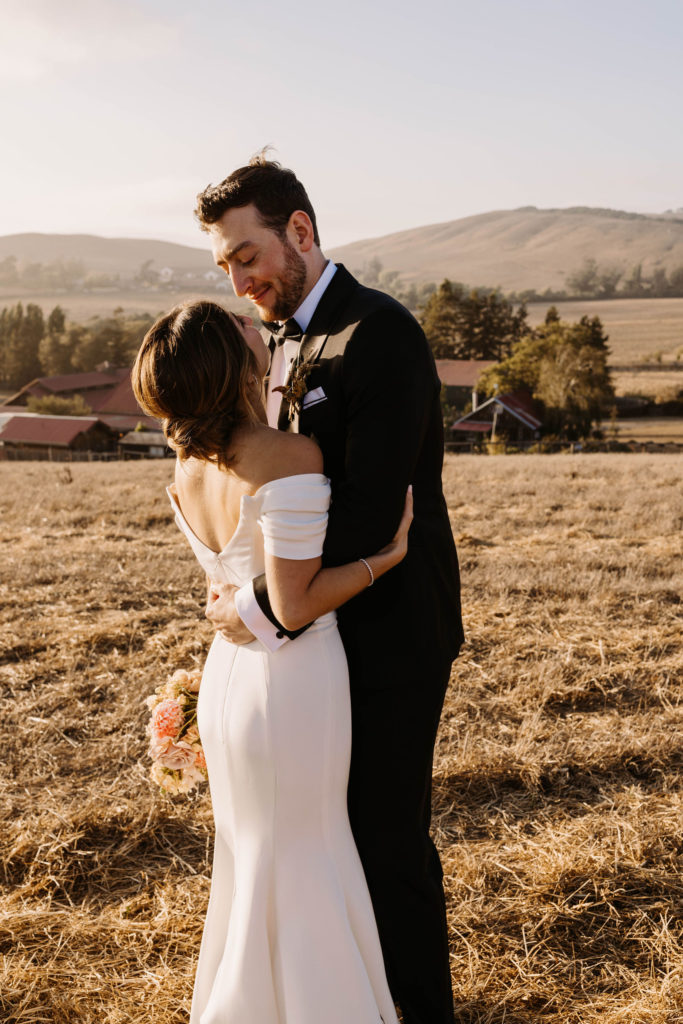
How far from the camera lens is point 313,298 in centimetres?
259

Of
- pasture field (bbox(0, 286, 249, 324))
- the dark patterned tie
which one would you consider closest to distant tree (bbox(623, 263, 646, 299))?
pasture field (bbox(0, 286, 249, 324))

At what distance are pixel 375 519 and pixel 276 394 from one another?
2.35 ft

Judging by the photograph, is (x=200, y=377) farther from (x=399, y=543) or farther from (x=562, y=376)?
(x=562, y=376)

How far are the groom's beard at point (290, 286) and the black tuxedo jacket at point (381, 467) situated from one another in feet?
0.33

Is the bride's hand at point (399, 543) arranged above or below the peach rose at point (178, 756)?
above

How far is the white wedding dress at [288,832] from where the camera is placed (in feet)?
7.76

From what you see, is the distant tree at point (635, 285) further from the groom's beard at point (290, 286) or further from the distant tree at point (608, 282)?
the groom's beard at point (290, 286)

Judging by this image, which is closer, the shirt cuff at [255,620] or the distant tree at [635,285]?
the shirt cuff at [255,620]

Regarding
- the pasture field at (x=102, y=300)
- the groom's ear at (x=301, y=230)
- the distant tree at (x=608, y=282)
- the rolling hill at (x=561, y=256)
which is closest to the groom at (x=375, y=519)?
the groom's ear at (x=301, y=230)

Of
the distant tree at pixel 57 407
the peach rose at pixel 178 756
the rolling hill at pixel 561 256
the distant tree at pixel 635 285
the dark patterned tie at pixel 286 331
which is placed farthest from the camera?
the rolling hill at pixel 561 256

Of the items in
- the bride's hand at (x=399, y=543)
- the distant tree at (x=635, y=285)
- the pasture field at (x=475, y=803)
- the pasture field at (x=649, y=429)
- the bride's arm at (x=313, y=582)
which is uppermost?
the distant tree at (x=635, y=285)

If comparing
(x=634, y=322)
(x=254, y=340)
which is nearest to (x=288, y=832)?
(x=254, y=340)

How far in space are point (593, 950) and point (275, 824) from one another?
Result: 1.72 m

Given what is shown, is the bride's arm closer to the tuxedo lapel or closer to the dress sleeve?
the dress sleeve
